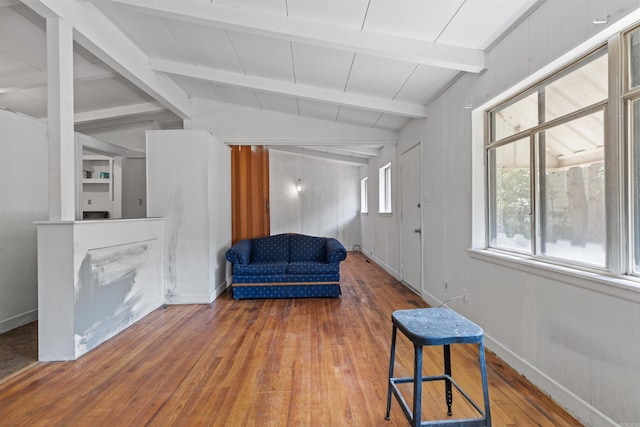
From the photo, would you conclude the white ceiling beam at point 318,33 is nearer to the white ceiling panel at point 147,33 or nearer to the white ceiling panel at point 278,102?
the white ceiling panel at point 147,33

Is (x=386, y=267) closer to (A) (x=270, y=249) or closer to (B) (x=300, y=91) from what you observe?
(A) (x=270, y=249)

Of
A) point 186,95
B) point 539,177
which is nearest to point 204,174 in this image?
A: point 186,95

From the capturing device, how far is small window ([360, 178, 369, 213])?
808cm

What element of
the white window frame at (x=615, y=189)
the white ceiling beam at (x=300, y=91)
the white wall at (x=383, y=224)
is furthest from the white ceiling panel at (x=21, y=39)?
the white wall at (x=383, y=224)

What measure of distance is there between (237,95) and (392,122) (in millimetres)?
2321

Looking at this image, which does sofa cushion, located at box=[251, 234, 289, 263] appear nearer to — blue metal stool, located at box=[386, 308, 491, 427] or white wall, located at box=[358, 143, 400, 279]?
white wall, located at box=[358, 143, 400, 279]

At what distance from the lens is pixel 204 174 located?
12.8 ft

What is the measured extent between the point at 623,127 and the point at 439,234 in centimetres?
208

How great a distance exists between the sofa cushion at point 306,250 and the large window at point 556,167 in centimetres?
265

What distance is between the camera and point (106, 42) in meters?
2.83

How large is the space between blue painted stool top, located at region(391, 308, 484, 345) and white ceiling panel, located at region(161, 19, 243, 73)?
9.56 feet

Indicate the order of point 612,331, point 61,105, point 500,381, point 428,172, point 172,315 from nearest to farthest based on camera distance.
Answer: point 612,331 → point 500,381 → point 61,105 → point 172,315 → point 428,172

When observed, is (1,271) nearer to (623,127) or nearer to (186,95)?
(186,95)

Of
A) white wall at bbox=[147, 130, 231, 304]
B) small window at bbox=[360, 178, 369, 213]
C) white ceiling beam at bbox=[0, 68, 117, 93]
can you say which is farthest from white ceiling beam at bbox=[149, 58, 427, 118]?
small window at bbox=[360, 178, 369, 213]
